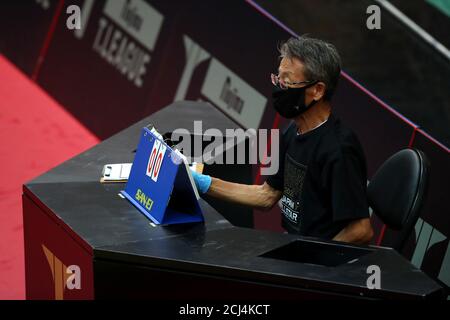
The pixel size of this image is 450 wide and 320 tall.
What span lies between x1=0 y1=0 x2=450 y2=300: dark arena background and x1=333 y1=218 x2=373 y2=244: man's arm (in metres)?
0.28

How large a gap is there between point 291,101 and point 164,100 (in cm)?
236

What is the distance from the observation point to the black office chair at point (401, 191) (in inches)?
130

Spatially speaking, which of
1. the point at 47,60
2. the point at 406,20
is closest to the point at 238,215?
the point at 406,20

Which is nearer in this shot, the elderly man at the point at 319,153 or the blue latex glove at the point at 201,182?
the elderly man at the point at 319,153

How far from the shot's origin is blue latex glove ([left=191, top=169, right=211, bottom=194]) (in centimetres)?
354

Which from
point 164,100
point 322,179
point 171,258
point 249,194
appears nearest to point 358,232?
point 322,179

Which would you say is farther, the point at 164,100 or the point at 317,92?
the point at 164,100

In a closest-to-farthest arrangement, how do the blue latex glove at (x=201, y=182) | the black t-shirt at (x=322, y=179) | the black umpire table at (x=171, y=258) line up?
the black umpire table at (x=171, y=258)
the black t-shirt at (x=322, y=179)
the blue latex glove at (x=201, y=182)

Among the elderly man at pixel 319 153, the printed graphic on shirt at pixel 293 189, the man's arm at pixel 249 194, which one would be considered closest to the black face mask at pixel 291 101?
the elderly man at pixel 319 153

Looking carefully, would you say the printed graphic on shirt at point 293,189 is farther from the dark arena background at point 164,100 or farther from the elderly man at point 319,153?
the dark arena background at point 164,100

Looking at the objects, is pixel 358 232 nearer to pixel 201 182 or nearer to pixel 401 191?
pixel 401 191

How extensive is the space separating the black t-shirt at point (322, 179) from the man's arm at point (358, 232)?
3 centimetres

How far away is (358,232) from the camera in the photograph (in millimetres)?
3215

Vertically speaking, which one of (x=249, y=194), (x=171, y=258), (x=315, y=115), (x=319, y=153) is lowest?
(x=171, y=258)
